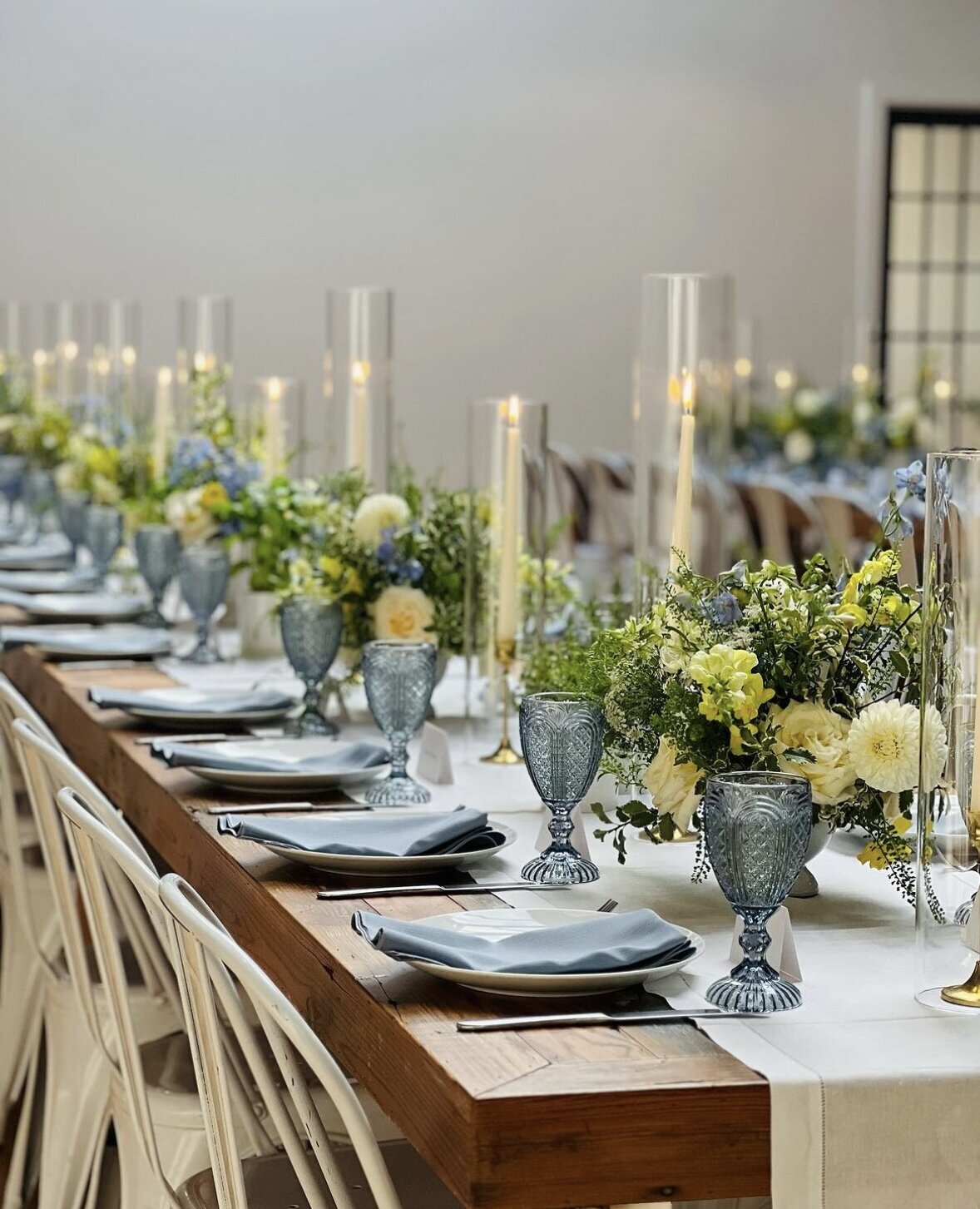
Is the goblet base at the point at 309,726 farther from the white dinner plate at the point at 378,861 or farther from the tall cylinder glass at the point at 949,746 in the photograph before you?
the tall cylinder glass at the point at 949,746

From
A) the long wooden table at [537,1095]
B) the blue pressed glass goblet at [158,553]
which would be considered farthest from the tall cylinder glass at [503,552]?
the blue pressed glass goblet at [158,553]

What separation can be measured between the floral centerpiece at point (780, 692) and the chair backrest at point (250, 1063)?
0.36 metres

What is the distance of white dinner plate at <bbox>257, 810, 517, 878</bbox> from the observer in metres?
1.63

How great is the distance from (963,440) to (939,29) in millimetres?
2286

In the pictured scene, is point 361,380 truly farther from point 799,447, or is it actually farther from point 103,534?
point 799,447

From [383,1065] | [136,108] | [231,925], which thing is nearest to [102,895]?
[231,925]

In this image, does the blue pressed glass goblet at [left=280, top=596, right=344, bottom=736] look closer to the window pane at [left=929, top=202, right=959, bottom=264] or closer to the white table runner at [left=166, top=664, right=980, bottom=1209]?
the white table runner at [left=166, top=664, right=980, bottom=1209]

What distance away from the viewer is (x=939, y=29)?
10.1 meters

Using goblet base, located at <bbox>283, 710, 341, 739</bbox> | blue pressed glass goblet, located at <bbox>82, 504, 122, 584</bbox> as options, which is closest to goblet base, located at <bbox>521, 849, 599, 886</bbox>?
goblet base, located at <bbox>283, 710, 341, 739</bbox>

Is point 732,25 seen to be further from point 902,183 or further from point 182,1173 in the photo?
point 182,1173

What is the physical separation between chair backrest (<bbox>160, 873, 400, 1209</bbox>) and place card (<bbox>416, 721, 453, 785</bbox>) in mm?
618

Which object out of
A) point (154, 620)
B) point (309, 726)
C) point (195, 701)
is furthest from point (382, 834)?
point (154, 620)

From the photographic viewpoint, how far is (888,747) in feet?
4.90

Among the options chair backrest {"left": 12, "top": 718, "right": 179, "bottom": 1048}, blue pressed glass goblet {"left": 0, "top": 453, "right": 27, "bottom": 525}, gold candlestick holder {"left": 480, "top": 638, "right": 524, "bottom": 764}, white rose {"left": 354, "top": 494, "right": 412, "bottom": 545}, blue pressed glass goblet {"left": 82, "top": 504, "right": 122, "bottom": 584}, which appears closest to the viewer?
chair backrest {"left": 12, "top": 718, "right": 179, "bottom": 1048}
